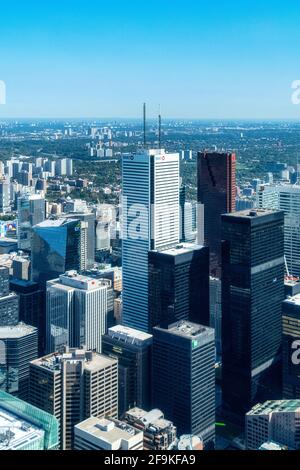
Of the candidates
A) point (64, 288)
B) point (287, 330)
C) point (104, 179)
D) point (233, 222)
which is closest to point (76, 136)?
point (104, 179)

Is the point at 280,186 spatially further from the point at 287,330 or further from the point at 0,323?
the point at 0,323

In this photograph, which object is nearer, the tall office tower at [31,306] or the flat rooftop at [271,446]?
the flat rooftop at [271,446]

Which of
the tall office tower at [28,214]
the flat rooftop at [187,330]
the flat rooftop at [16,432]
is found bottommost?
the flat rooftop at [187,330]

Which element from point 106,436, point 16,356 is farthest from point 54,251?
point 106,436

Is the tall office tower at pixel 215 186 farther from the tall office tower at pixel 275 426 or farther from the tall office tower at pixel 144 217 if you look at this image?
the tall office tower at pixel 275 426

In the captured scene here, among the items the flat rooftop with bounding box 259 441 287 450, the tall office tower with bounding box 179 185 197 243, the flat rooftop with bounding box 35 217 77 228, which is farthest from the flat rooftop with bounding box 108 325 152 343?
the flat rooftop with bounding box 35 217 77 228

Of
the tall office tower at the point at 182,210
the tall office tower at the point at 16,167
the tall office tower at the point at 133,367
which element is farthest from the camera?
the tall office tower at the point at 16,167

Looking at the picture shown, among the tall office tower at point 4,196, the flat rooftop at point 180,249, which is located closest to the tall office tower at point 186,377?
the flat rooftop at point 180,249

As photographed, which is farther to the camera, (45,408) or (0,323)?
(0,323)
